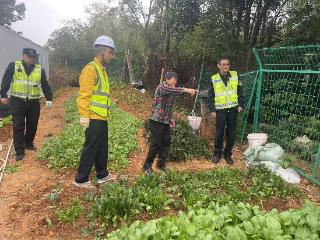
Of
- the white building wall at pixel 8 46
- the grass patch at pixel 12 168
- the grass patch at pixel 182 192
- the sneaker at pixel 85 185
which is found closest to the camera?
the grass patch at pixel 182 192

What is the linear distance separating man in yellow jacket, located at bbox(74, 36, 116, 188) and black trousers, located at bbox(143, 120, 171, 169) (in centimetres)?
89

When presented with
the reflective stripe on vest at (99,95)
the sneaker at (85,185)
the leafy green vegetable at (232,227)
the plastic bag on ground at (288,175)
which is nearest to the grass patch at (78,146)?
the sneaker at (85,185)

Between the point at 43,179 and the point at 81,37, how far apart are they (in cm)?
3371

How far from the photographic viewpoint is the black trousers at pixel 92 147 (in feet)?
17.3

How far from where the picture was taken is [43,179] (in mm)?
5902

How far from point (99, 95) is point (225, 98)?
2561 millimetres

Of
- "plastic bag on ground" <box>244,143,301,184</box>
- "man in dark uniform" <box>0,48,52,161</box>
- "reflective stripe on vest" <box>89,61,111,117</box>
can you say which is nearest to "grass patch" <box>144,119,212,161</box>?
"plastic bag on ground" <box>244,143,301,184</box>

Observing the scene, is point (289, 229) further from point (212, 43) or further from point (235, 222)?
point (212, 43)

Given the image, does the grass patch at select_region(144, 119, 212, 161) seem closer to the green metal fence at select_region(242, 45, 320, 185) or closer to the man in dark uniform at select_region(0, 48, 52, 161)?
the green metal fence at select_region(242, 45, 320, 185)

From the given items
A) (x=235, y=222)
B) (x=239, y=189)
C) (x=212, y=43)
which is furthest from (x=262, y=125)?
(x=212, y=43)

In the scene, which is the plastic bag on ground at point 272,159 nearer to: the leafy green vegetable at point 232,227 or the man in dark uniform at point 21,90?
the leafy green vegetable at point 232,227

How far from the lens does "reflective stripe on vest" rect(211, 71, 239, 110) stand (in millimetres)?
6766

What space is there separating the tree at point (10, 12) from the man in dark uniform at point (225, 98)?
3971 cm

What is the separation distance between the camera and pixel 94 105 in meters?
5.19
